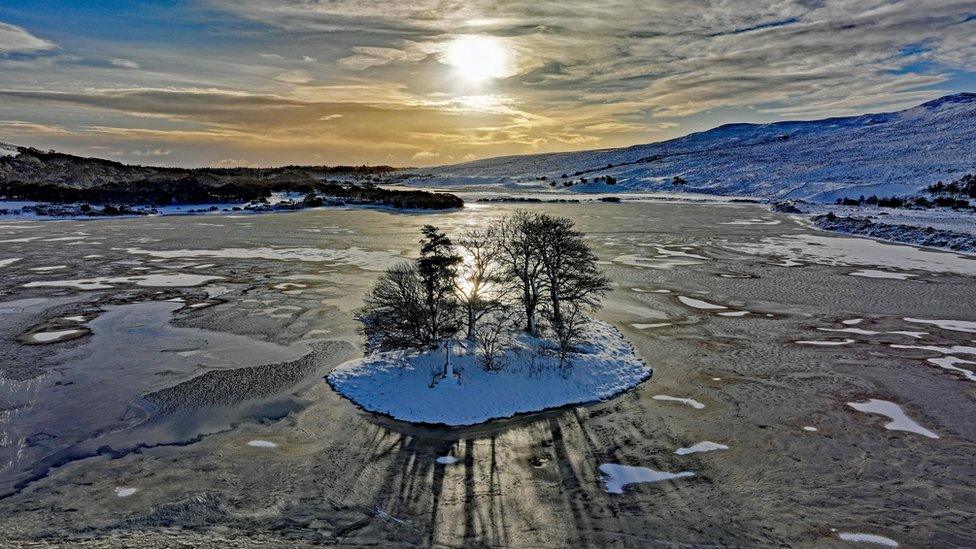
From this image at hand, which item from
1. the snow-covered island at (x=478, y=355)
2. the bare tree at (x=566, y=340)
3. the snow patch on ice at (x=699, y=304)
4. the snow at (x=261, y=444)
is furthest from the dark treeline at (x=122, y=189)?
the snow at (x=261, y=444)

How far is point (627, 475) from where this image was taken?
9.77 m

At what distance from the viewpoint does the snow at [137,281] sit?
23.3m

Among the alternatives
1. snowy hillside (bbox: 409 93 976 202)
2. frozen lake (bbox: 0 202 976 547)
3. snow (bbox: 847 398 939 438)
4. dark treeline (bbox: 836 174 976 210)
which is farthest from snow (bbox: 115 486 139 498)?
snowy hillside (bbox: 409 93 976 202)

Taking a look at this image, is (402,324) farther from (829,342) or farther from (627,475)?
(829,342)

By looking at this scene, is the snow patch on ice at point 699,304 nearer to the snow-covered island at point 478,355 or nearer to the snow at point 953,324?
the snow-covered island at point 478,355

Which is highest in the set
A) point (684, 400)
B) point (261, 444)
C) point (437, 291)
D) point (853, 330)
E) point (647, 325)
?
point (437, 291)

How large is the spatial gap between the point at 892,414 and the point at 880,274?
1580 centimetres

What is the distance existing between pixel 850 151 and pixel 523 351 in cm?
8097

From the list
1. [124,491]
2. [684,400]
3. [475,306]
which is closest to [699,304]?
[684,400]

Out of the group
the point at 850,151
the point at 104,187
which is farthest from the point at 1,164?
the point at 850,151

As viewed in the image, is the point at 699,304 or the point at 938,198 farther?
the point at 938,198

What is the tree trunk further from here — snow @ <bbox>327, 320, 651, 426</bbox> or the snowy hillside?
the snowy hillside

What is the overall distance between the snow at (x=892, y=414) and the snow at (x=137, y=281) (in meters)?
23.7

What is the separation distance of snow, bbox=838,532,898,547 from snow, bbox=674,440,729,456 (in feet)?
8.56
